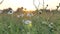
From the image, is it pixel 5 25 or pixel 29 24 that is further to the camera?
pixel 5 25

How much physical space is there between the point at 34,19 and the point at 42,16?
0.24 meters

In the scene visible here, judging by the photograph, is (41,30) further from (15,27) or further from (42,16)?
(42,16)

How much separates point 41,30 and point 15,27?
0.34 meters

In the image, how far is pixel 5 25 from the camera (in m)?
3.24

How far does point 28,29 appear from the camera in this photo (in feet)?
9.83

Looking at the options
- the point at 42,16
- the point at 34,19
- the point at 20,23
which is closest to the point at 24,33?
the point at 20,23

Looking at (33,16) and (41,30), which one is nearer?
(41,30)

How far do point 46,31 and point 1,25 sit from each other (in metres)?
0.65

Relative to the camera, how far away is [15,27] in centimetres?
309

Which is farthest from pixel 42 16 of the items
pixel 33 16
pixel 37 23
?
pixel 37 23

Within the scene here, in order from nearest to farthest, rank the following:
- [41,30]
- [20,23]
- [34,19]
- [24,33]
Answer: [24,33], [41,30], [20,23], [34,19]

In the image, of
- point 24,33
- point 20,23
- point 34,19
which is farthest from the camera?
point 34,19

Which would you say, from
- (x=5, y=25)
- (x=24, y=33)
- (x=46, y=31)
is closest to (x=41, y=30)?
(x=46, y=31)

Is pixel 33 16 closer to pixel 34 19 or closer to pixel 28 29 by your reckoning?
pixel 34 19
